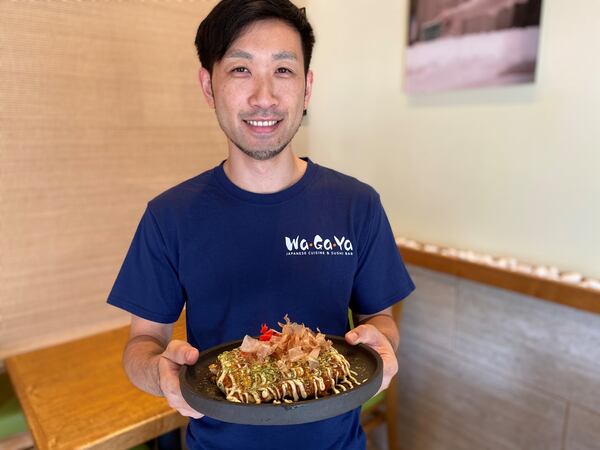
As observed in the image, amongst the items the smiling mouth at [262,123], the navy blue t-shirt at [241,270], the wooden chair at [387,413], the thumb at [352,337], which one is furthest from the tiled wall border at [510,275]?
the smiling mouth at [262,123]

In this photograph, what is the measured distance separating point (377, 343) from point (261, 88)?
0.66 m

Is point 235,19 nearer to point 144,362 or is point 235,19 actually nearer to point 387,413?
point 144,362

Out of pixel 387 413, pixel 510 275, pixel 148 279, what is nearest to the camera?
pixel 148 279

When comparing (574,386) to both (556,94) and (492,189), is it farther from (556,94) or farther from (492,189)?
(556,94)

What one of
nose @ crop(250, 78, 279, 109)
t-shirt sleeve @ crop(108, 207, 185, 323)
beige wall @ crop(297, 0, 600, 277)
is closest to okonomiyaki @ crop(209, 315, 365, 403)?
t-shirt sleeve @ crop(108, 207, 185, 323)

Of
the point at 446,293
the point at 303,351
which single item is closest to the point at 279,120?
the point at 303,351

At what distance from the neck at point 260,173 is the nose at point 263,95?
0.47ft

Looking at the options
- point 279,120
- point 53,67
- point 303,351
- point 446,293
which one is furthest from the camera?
point 446,293

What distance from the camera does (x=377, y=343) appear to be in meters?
1.01

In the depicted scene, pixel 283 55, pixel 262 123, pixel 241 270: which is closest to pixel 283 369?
pixel 241 270

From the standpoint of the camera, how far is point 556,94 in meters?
1.62

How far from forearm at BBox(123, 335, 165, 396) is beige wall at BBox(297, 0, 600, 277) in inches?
56.5

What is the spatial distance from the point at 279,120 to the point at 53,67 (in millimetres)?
1185

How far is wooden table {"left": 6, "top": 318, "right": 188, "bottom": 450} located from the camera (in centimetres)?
129
